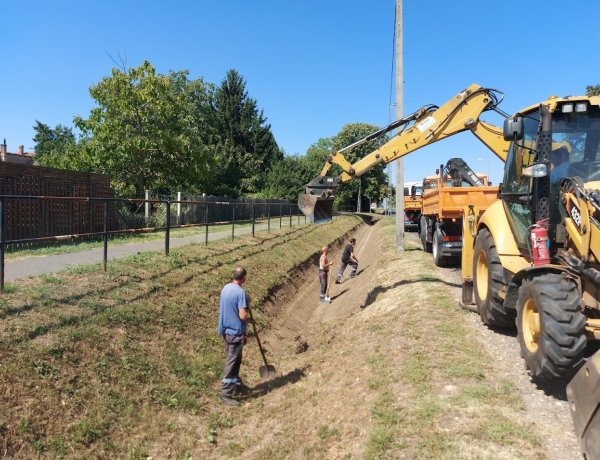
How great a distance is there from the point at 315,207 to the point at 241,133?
45.4 metres

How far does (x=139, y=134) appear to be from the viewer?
82.7 ft

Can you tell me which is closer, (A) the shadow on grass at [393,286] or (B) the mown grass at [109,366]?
(B) the mown grass at [109,366]

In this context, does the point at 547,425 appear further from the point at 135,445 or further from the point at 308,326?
the point at 308,326

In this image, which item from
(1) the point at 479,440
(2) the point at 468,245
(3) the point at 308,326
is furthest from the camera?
(3) the point at 308,326

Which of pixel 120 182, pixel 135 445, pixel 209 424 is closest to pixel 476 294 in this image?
pixel 209 424

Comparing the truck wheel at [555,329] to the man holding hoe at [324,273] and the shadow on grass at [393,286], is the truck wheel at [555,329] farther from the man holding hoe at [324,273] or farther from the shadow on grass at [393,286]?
the man holding hoe at [324,273]

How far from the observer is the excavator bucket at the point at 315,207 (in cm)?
988

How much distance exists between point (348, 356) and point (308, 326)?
472cm

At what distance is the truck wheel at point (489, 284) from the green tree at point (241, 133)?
146 feet

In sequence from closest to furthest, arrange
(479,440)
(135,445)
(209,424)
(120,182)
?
(479,440) < (135,445) < (209,424) < (120,182)

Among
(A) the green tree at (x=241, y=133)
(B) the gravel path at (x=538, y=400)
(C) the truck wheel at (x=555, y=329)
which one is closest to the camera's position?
→ (B) the gravel path at (x=538, y=400)

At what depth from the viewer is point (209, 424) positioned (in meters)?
5.92

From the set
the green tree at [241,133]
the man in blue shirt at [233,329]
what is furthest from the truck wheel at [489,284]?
the green tree at [241,133]

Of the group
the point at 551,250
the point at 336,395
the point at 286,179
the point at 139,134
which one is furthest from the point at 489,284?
the point at 286,179
